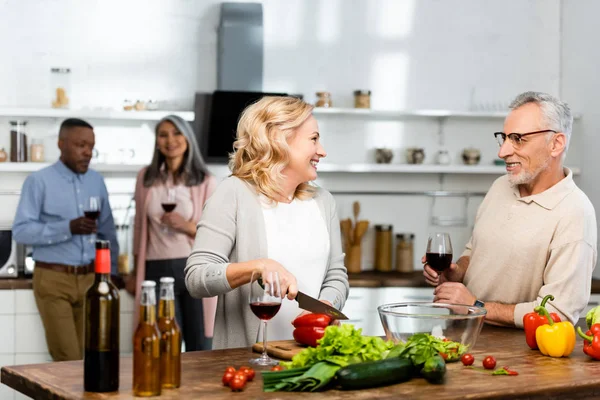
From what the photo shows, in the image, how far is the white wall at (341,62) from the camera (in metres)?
5.72

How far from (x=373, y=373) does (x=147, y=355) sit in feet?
1.81

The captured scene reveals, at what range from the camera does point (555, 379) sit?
231 cm

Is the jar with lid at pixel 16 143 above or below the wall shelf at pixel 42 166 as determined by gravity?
above

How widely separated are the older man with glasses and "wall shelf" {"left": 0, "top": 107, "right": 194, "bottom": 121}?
2.77 m

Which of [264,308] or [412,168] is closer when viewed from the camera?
[264,308]

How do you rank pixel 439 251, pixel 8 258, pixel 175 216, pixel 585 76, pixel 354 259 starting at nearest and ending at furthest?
Result: 1. pixel 439 251
2. pixel 175 216
3. pixel 8 258
4. pixel 354 259
5. pixel 585 76

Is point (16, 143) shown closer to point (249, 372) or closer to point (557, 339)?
point (249, 372)

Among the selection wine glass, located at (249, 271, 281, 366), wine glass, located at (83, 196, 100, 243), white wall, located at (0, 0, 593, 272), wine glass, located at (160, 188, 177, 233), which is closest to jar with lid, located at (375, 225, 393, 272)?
white wall, located at (0, 0, 593, 272)

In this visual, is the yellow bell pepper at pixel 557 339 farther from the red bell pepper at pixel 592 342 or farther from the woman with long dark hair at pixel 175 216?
the woman with long dark hair at pixel 175 216

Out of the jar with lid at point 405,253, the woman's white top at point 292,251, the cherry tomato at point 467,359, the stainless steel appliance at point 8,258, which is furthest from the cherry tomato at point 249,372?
the jar with lid at point 405,253

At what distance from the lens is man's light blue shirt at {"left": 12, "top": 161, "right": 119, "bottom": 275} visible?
5086mm

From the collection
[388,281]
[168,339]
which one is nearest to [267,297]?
[168,339]

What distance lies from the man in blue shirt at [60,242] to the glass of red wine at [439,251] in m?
2.62

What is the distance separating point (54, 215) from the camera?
5172 millimetres
